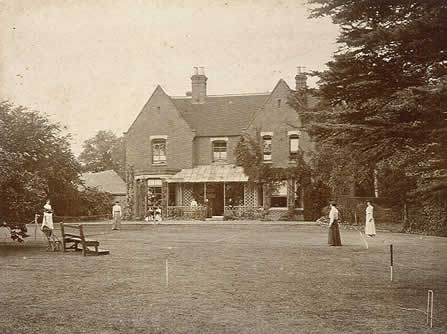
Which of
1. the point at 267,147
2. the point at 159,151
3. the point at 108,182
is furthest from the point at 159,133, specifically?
the point at 108,182

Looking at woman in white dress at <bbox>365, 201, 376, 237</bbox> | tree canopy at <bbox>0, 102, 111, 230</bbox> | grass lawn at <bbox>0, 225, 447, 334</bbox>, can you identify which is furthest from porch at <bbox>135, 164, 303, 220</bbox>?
tree canopy at <bbox>0, 102, 111, 230</bbox>

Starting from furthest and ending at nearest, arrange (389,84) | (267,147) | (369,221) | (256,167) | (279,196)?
1. (267,147)
2. (256,167)
3. (279,196)
4. (369,221)
5. (389,84)

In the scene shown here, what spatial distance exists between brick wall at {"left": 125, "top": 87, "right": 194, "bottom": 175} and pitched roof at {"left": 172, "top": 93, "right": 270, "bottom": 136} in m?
0.81

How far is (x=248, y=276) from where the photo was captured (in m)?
12.5

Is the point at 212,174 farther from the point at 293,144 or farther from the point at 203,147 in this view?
the point at 293,144

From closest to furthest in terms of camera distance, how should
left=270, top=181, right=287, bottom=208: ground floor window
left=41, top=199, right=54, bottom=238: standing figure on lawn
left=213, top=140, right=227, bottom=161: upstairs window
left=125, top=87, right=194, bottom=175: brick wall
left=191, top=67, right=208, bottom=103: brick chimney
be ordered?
left=41, top=199, right=54, bottom=238: standing figure on lawn < left=270, top=181, right=287, bottom=208: ground floor window < left=213, top=140, right=227, bottom=161: upstairs window < left=125, top=87, right=194, bottom=175: brick wall < left=191, top=67, right=208, bottom=103: brick chimney

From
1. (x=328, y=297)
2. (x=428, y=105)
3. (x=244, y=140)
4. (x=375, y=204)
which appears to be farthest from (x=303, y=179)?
(x=428, y=105)

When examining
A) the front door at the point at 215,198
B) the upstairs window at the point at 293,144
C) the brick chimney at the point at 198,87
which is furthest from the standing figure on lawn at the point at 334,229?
the brick chimney at the point at 198,87

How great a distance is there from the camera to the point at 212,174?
3591 centimetres

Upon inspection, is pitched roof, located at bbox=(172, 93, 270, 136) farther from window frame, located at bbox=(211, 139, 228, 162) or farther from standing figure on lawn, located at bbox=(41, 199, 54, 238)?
standing figure on lawn, located at bbox=(41, 199, 54, 238)

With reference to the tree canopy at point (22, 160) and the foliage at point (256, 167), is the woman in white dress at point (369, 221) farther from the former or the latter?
the tree canopy at point (22, 160)

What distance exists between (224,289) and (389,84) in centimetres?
512

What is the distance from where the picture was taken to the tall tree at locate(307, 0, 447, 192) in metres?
7.95

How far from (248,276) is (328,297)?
8.95 feet
